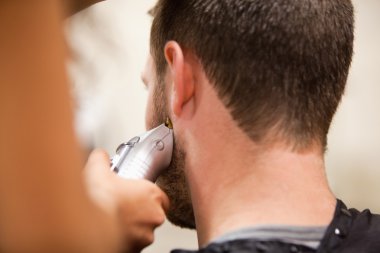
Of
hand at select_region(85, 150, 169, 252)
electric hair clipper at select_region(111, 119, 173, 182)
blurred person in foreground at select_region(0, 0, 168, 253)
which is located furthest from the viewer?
electric hair clipper at select_region(111, 119, 173, 182)

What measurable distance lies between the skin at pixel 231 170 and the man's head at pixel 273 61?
2cm

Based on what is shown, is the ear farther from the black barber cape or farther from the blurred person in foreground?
the blurred person in foreground

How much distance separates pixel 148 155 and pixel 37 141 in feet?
1.94

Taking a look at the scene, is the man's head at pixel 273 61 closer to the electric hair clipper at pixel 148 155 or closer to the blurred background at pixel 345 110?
the electric hair clipper at pixel 148 155

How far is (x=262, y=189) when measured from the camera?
2.58 feet

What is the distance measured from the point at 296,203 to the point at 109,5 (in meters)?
0.97

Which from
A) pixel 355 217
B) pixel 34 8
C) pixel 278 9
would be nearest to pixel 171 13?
pixel 278 9

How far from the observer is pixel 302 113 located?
2.70 ft

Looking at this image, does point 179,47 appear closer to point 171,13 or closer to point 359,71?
point 171,13

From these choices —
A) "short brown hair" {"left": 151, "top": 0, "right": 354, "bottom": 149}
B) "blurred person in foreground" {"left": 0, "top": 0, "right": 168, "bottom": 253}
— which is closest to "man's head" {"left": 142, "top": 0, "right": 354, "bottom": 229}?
"short brown hair" {"left": 151, "top": 0, "right": 354, "bottom": 149}

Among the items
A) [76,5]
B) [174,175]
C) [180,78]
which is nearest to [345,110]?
[174,175]

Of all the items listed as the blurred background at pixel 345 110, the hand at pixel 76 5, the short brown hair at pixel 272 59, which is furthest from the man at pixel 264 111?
the blurred background at pixel 345 110

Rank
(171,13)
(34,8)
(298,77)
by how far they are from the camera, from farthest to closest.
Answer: (171,13) < (298,77) < (34,8)

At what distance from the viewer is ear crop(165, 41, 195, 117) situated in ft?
2.81
